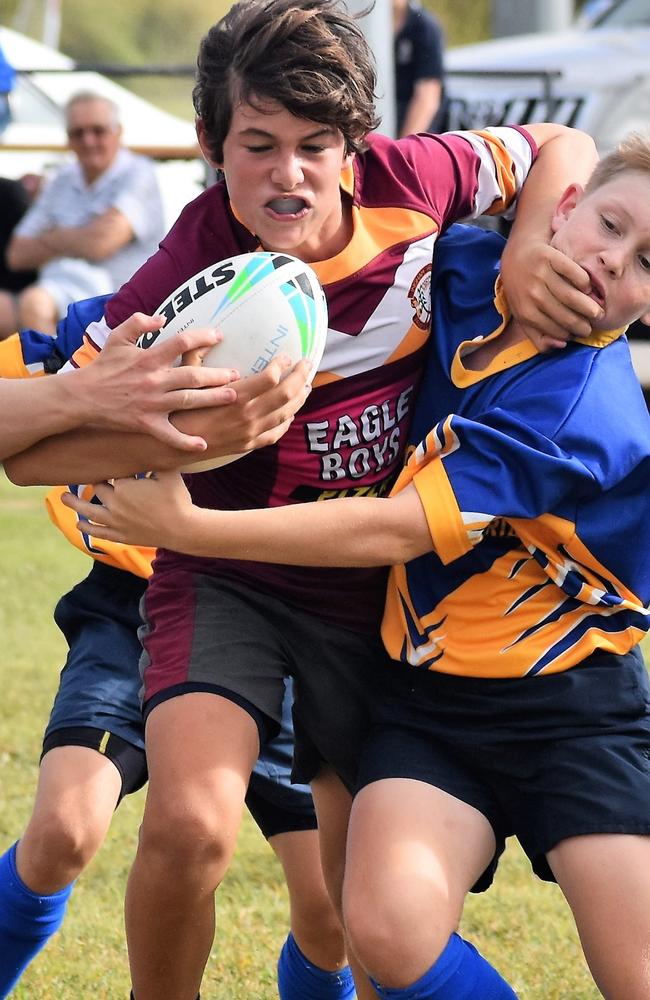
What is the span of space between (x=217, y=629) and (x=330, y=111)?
3.21 feet

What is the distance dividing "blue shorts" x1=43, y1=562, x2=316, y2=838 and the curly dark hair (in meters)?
1.13

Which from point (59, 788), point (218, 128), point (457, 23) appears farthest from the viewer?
point (457, 23)

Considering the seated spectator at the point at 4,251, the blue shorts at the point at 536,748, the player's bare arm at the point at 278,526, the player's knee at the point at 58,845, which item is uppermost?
the player's bare arm at the point at 278,526

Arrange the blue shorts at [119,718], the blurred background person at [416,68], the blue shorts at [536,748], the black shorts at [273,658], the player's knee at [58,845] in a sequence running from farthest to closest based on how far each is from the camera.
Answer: the blurred background person at [416,68], the blue shorts at [119,718], the player's knee at [58,845], the black shorts at [273,658], the blue shorts at [536,748]

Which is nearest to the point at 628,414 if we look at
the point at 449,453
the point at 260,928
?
the point at 449,453

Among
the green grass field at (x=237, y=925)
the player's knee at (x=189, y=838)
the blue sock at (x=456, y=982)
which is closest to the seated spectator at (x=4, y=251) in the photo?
the green grass field at (x=237, y=925)

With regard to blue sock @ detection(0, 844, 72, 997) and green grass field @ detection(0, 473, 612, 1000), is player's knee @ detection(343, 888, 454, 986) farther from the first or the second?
green grass field @ detection(0, 473, 612, 1000)

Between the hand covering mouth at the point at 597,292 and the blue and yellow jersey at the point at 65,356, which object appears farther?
the blue and yellow jersey at the point at 65,356

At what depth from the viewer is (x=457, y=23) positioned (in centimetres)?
3791

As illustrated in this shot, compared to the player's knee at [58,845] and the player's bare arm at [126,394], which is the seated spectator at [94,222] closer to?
the player's knee at [58,845]

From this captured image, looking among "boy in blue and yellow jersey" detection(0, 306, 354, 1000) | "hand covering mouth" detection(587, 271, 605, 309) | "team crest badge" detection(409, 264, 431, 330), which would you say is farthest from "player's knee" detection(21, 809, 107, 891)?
"hand covering mouth" detection(587, 271, 605, 309)

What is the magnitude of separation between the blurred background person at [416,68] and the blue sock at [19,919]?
5413 mm

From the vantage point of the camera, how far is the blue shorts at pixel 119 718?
10.4 feet

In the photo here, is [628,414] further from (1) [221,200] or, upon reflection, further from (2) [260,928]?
(2) [260,928]
